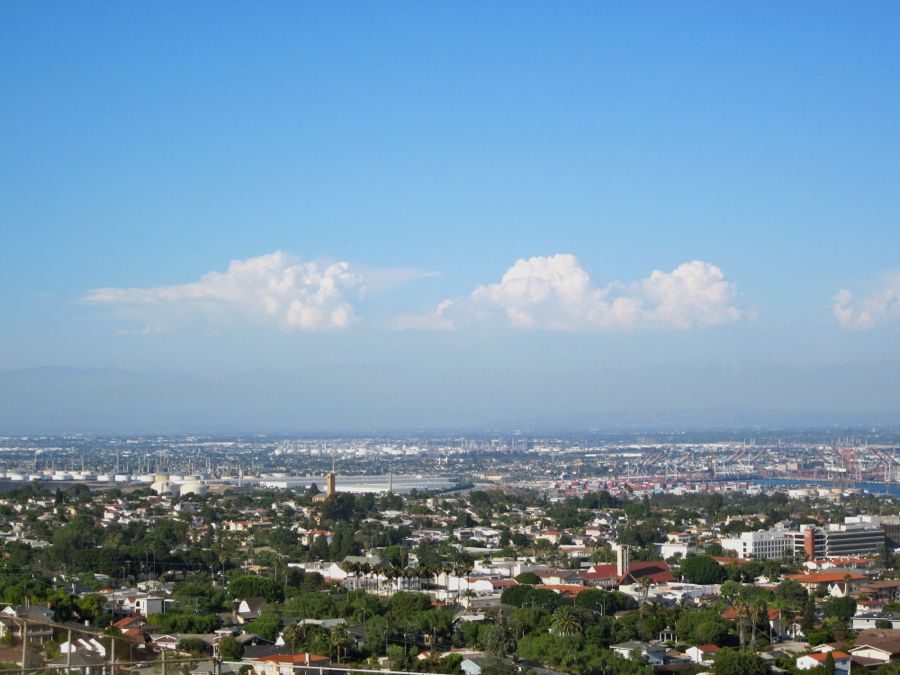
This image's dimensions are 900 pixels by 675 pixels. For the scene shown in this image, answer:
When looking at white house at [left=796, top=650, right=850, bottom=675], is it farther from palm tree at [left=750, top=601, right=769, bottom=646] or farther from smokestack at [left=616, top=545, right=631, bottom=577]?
smokestack at [left=616, top=545, right=631, bottom=577]

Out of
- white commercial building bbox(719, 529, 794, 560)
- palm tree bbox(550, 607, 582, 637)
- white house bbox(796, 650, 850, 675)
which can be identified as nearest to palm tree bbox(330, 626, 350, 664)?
palm tree bbox(550, 607, 582, 637)

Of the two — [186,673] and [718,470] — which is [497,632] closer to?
[186,673]

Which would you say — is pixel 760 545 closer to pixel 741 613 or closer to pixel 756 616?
pixel 741 613

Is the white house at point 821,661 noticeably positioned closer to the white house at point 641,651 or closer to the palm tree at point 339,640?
the white house at point 641,651

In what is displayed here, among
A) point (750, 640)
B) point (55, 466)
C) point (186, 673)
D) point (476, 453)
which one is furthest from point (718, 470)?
point (186, 673)

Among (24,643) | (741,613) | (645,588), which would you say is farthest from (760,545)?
(24,643)

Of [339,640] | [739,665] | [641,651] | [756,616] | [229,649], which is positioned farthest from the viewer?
[756,616]
